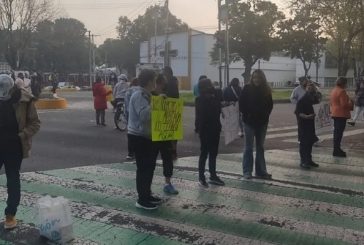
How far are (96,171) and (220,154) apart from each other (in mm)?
3177

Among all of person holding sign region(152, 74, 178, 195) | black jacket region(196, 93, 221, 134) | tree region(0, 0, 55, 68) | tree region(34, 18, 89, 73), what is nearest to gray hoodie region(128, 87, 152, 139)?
person holding sign region(152, 74, 178, 195)

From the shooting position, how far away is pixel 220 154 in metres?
11.3

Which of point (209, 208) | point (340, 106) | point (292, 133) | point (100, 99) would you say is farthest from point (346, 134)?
point (209, 208)

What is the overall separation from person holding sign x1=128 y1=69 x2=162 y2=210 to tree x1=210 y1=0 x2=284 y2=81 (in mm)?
49040

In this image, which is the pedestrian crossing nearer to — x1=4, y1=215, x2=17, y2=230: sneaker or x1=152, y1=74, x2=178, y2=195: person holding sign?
x1=152, y1=74, x2=178, y2=195: person holding sign

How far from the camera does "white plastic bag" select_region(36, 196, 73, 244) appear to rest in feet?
17.2

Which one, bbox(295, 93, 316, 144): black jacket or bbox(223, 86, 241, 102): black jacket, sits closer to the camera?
bbox(295, 93, 316, 144): black jacket

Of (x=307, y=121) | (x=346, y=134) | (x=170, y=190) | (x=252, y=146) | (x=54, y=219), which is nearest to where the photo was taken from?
(x=54, y=219)

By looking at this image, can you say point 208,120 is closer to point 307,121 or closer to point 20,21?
point 307,121

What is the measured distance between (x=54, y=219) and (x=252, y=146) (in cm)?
400

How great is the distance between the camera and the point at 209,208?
263 inches

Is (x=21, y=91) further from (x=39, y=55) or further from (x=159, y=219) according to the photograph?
(x=39, y=55)

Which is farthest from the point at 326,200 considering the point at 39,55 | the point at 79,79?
the point at 39,55

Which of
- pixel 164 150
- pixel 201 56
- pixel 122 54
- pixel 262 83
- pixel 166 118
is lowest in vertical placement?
pixel 164 150
